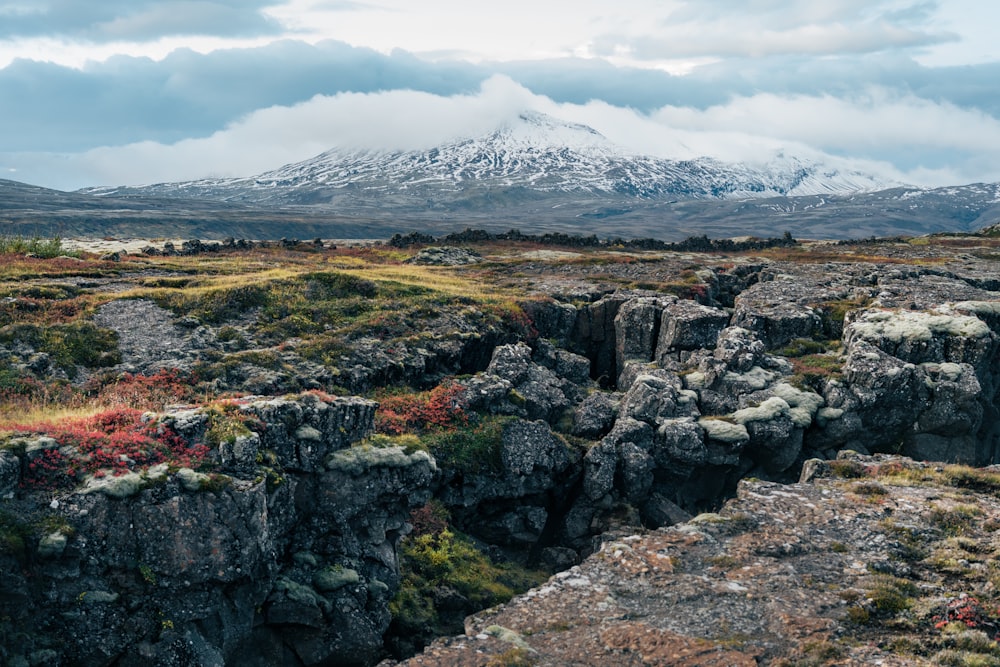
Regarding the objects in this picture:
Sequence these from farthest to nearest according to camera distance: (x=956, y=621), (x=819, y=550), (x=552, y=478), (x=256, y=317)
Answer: (x=256, y=317) → (x=552, y=478) → (x=819, y=550) → (x=956, y=621)

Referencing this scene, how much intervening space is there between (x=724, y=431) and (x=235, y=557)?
24.7 m

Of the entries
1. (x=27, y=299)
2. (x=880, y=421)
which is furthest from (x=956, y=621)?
(x=27, y=299)

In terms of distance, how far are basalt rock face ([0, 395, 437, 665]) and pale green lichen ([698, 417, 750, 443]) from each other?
635 inches

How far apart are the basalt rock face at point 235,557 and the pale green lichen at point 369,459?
0.06 m

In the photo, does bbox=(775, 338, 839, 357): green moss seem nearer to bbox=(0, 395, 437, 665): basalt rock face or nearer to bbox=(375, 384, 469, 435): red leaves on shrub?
bbox=(375, 384, 469, 435): red leaves on shrub

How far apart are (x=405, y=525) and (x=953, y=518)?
66.1ft

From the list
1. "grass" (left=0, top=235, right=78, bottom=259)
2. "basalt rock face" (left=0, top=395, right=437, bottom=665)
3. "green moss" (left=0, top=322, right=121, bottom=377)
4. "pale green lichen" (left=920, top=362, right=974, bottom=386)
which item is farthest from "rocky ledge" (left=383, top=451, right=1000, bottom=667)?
"grass" (left=0, top=235, right=78, bottom=259)

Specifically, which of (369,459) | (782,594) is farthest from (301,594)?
(782,594)

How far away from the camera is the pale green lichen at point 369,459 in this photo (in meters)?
24.8

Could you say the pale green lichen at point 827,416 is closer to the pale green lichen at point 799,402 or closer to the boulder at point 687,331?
the pale green lichen at point 799,402

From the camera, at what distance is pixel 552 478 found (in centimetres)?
3316

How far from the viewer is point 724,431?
1382 inches

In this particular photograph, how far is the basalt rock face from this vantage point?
688 inches

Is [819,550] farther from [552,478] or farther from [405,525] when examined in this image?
[405,525]
